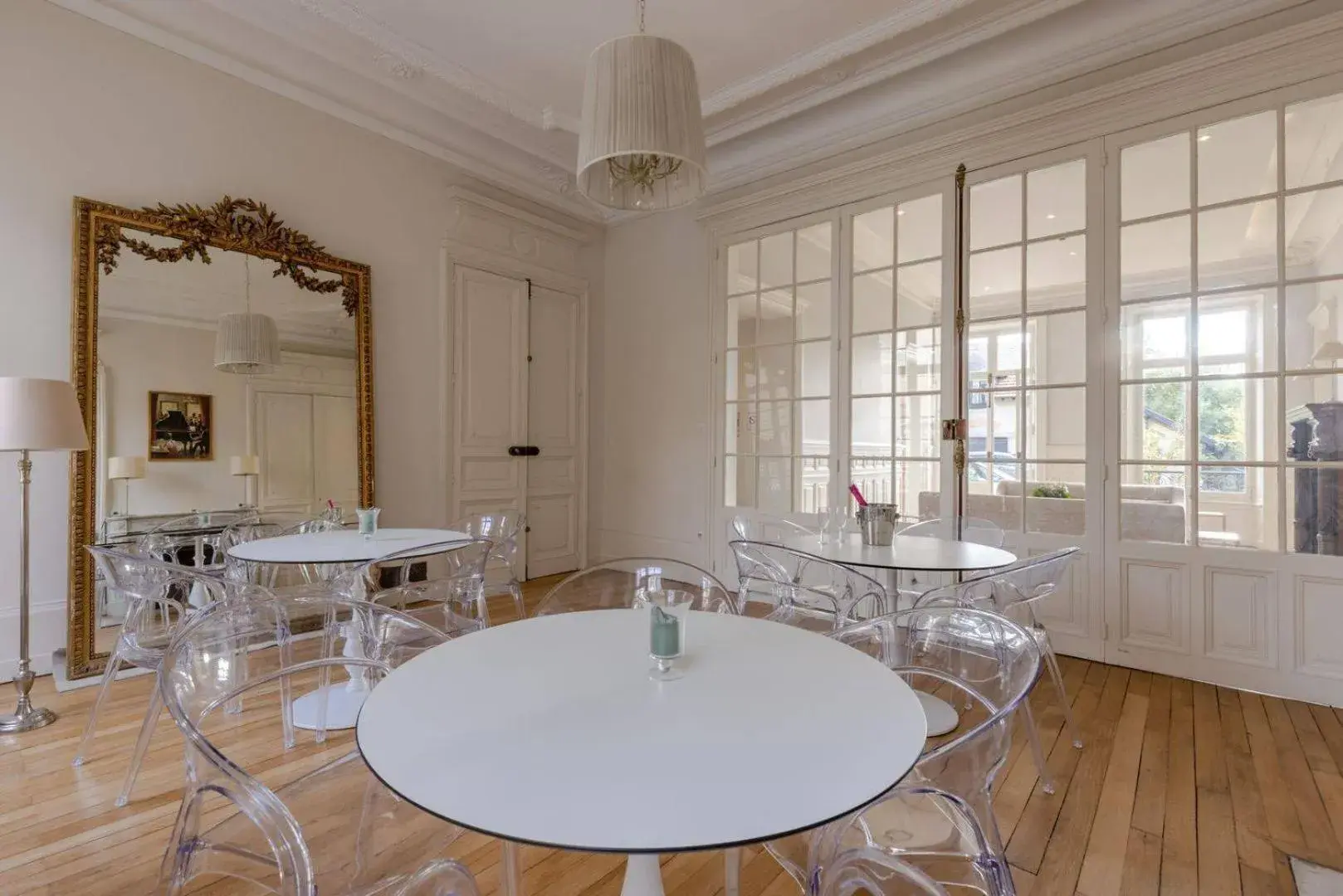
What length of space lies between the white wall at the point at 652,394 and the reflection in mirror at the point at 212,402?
221 cm

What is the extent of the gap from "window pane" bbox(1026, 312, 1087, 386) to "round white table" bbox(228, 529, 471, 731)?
3.12 m

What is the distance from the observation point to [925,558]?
92.5 inches

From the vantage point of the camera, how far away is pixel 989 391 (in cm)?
365

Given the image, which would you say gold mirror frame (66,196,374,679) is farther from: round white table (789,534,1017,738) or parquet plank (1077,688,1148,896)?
parquet plank (1077,688,1148,896)

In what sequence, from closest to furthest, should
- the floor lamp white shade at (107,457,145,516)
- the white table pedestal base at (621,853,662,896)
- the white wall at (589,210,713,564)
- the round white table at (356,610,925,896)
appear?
1. the round white table at (356,610,925,896)
2. the white table pedestal base at (621,853,662,896)
3. the floor lamp white shade at (107,457,145,516)
4. the white wall at (589,210,713,564)

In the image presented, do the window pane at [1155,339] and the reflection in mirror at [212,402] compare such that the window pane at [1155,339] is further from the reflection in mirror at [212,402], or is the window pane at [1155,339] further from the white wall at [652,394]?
the reflection in mirror at [212,402]

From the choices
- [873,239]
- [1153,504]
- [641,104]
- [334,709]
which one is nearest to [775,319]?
[873,239]

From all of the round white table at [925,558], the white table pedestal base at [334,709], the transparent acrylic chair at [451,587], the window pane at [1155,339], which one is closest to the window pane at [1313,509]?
the window pane at [1155,339]

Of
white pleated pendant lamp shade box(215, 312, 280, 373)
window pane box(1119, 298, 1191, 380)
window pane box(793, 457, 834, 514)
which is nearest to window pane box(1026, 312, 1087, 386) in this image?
window pane box(1119, 298, 1191, 380)

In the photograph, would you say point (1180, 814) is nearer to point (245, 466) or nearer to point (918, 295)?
point (918, 295)

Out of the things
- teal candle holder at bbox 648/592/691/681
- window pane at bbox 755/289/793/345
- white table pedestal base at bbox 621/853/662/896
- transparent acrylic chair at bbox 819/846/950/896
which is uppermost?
window pane at bbox 755/289/793/345

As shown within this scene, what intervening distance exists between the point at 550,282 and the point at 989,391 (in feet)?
11.0

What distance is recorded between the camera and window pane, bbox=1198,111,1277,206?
115 inches

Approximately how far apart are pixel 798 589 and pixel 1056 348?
2156 mm
